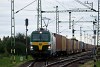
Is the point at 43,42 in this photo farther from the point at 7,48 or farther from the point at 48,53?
the point at 7,48

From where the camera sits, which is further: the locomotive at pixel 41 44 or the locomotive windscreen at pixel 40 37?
the locomotive windscreen at pixel 40 37

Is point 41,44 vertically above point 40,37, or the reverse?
point 40,37

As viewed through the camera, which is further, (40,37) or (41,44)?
(40,37)

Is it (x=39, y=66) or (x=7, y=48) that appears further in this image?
(x=7, y=48)

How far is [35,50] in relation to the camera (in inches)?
1511

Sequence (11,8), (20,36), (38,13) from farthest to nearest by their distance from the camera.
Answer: (20,36)
(38,13)
(11,8)

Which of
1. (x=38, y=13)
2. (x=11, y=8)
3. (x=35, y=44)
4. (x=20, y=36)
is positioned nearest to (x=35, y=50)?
(x=35, y=44)

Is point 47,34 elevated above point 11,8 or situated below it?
below

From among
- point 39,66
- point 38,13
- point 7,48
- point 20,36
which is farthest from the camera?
point 20,36

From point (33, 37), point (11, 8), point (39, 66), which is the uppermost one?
point (11, 8)

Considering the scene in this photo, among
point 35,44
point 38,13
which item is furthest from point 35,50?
point 38,13

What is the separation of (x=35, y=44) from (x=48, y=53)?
1.68m

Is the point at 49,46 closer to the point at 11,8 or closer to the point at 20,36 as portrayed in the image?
the point at 11,8

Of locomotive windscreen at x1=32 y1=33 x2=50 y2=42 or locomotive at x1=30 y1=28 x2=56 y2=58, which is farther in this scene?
locomotive windscreen at x1=32 y1=33 x2=50 y2=42
